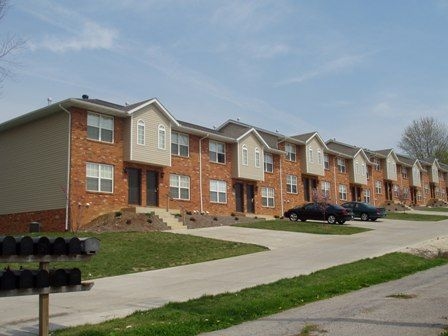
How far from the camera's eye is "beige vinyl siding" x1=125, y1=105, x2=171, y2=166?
2830 centimetres

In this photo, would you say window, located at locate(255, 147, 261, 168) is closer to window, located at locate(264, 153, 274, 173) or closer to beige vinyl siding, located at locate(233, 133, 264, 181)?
beige vinyl siding, located at locate(233, 133, 264, 181)

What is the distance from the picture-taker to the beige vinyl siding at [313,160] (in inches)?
1742

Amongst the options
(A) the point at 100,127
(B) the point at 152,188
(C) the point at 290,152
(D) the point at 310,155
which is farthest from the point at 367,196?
(A) the point at 100,127

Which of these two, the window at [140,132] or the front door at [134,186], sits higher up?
the window at [140,132]

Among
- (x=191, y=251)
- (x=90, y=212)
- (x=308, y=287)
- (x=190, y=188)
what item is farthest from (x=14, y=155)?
(x=308, y=287)

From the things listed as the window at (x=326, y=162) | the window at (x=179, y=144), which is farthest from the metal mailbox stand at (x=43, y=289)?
the window at (x=326, y=162)

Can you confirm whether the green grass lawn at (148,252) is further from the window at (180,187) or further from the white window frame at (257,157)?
the white window frame at (257,157)

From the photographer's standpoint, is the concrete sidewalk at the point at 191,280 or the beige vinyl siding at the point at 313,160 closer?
the concrete sidewalk at the point at 191,280

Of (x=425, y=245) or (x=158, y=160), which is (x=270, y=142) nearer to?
(x=158, y=160)

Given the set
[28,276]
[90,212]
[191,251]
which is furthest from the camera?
[90,212]

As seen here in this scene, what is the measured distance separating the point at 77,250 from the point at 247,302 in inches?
133

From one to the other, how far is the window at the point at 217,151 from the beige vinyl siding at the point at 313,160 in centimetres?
1038

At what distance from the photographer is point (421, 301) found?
9398mm

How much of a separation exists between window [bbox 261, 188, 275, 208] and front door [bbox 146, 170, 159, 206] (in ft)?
36.6
